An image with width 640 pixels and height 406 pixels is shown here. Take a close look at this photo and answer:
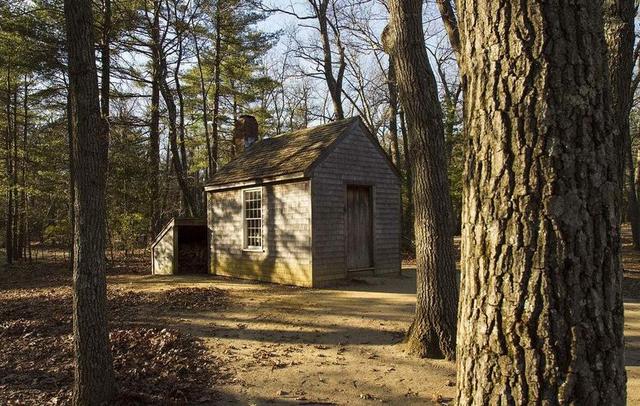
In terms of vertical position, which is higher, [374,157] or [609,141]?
[374,157]

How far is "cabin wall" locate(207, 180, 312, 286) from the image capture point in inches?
487

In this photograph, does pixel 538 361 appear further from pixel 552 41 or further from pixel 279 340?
pixel 279 340

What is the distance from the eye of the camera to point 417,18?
6.19m

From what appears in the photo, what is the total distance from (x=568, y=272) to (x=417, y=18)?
5101mm

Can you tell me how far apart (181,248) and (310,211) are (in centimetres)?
753

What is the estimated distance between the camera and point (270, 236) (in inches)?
527

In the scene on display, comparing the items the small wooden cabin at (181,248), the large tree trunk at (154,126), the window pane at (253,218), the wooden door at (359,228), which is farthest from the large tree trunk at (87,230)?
the large tree trunk at (154,126)

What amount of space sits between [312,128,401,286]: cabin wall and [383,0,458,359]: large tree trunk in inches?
244

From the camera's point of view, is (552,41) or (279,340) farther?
(279,340)

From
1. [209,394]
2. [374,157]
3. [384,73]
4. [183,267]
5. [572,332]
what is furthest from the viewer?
[384,73]

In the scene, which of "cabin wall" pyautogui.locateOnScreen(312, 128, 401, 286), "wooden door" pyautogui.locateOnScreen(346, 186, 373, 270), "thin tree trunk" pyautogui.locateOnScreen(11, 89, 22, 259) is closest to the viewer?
"cabin wall" pyautogui.locateOnScreen(312, 128, 401, 286)

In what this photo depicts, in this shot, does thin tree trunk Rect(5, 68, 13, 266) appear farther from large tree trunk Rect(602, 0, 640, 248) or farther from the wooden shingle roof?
large tree trunk Rect(602, 0, 640, 248)

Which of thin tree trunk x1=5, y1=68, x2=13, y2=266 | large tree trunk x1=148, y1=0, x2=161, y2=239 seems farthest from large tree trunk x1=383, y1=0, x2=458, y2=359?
thin tree trunk x1=5, y1=68, x2=13, y2=266

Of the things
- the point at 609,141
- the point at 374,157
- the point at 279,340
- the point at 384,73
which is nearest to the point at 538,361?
the point at 609,141
